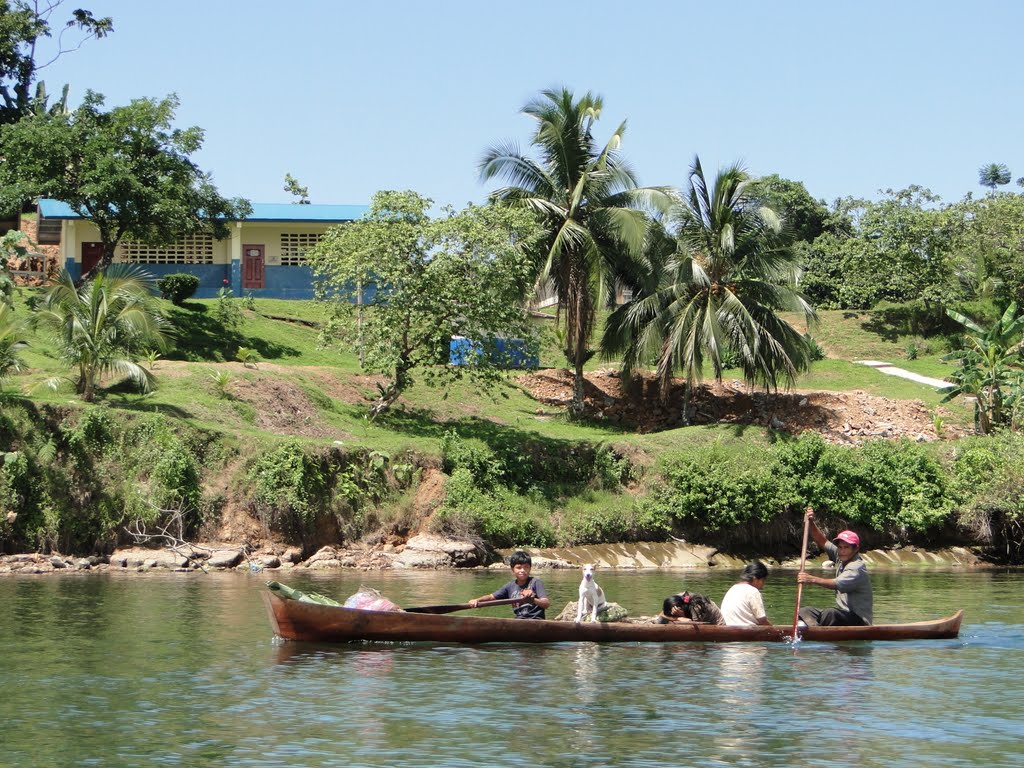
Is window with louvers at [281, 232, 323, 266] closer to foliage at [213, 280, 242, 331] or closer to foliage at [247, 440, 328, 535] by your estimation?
foliage at [213, 280, 242, 331]

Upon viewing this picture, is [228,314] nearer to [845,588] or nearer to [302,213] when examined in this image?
[302,213]

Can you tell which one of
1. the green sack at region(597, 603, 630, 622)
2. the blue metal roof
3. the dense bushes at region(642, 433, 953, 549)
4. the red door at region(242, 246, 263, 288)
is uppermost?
the blue metal roof

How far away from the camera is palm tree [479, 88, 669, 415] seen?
39.4 m

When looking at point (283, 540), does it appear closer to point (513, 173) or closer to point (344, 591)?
point (344, 591)

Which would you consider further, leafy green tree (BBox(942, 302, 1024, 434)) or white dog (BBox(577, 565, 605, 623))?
leafy green tree (BBox(942, 302, 1024, 434))

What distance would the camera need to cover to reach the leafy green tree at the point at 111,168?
126ft

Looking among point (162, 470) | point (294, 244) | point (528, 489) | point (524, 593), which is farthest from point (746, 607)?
point (294, 244)

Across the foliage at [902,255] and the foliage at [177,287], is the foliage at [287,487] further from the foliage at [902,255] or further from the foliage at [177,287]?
the foliage at [902,255]

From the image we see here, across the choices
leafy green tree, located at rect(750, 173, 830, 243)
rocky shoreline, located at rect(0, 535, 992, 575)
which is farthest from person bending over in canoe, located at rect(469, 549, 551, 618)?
leafy green tree, located at rect(750, 173, 830, 243)

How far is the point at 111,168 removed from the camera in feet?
126

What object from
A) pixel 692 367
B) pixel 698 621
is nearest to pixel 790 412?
pixel 692 367

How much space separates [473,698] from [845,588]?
6.77 meters

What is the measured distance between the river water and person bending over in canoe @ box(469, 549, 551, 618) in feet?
1.77

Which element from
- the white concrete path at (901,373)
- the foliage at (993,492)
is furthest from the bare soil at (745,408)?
the foliage at (993,492)
